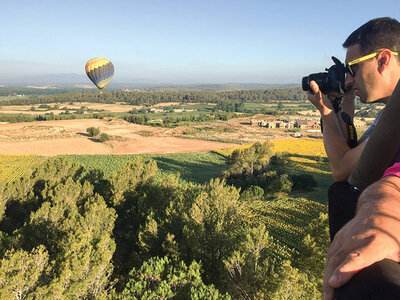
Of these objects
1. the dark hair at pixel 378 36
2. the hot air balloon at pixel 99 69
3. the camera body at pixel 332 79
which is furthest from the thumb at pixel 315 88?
the hot air balloon at pixel 99 69

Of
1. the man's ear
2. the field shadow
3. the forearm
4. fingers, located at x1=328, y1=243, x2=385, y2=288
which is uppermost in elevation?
the man's ear

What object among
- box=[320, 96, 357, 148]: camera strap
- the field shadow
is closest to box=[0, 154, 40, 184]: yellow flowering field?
the field shadow

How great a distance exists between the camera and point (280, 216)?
3194 cm

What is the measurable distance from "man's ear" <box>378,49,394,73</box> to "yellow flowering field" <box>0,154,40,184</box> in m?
54.4

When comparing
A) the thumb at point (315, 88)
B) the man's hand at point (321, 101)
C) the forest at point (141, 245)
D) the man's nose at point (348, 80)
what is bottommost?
the forest at point (141, 245)

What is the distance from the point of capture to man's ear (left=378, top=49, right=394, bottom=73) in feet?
8.09

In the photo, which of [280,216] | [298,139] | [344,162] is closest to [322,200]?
[280,216]

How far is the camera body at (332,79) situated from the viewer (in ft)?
9.84

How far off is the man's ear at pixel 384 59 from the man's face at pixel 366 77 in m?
0.03

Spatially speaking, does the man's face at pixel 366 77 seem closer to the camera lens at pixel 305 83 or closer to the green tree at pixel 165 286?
the camera lens at pixel 305 83

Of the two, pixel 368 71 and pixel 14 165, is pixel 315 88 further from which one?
pixel 14 165

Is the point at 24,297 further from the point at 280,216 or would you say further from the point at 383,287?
the point at 280,216

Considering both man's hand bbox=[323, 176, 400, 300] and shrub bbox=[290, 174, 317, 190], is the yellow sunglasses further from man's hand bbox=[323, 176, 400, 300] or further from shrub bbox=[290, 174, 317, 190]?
shrub bbox=[290, 174, 317, 190]

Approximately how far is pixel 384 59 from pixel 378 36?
0.90 feet
